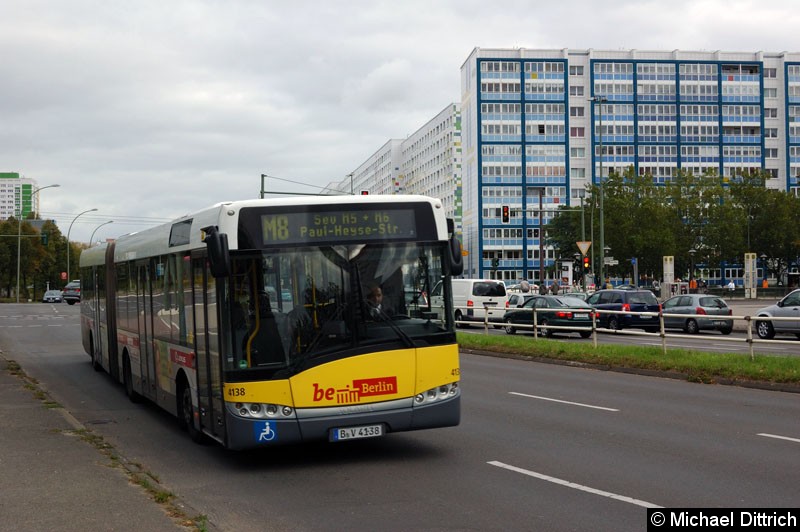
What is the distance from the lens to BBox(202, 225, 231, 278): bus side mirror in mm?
9102

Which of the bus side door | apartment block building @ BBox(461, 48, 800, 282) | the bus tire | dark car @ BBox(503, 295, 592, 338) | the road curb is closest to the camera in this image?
the bus side door

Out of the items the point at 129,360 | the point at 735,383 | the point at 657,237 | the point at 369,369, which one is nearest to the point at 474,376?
the point at 735,383

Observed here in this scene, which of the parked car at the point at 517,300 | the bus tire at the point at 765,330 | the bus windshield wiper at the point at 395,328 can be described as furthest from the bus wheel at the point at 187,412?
the parked car at the point at 517,300

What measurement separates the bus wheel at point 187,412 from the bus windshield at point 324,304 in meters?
2.29

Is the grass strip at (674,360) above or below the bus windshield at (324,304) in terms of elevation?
below

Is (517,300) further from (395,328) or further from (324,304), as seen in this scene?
(324,304)

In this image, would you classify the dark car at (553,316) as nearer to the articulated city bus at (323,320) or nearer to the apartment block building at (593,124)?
the articulated city bus at (323,320)

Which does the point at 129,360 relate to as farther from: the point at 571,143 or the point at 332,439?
the point at 571,143

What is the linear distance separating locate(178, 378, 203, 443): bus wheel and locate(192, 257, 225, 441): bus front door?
2.02 ft

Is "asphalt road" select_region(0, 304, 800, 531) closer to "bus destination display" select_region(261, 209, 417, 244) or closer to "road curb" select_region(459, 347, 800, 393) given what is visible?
"road curb" select_region(459, 347, 800, 393)

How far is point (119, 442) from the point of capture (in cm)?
1182

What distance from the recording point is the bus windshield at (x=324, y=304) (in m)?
9.41

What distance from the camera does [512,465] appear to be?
31.1ft

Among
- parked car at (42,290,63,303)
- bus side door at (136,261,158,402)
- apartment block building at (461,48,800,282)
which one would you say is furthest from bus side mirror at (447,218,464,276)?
apartment block building at (461,48,800,282)
